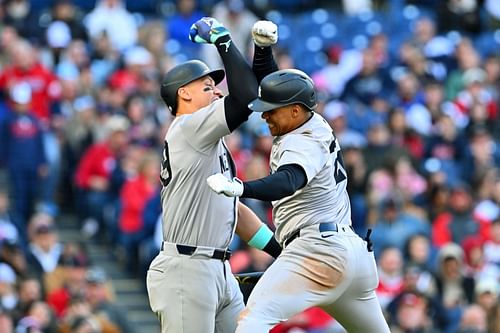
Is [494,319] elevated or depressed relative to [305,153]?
depressed

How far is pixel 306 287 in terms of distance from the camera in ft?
23.1

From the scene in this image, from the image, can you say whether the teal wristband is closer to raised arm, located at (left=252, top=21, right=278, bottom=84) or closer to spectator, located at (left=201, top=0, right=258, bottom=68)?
raised arm, located at (left=252, top=21, right=278, bottom=84)

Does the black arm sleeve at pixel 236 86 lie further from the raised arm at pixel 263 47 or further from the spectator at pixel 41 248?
the spectator at pixel 41 248

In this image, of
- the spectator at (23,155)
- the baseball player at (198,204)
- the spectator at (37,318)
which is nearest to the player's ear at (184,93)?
the baseball player at (198,204)

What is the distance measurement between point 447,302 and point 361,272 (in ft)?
18.3

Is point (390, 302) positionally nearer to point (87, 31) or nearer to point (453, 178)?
point (453, 178)

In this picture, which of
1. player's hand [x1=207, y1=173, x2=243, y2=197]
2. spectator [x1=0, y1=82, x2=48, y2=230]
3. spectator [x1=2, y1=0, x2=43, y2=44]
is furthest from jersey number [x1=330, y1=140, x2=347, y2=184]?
spectator [x1=2, y1=0, x2=43, y2=44]

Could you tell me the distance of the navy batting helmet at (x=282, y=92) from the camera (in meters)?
6.98

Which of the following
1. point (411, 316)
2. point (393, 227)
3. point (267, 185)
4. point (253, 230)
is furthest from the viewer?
point (393, 227)

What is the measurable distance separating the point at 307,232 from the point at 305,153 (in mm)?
496

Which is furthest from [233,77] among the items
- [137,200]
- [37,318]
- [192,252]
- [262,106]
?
[137,200]

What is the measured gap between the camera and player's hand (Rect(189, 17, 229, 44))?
7223mm

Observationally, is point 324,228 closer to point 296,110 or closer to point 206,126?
point 296,110

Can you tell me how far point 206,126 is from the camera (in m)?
7.18
